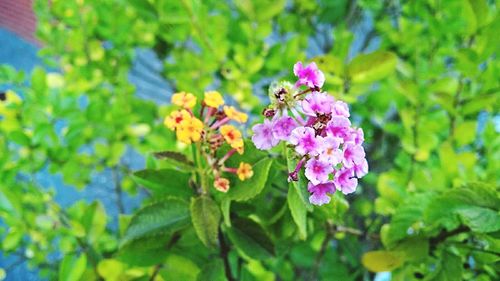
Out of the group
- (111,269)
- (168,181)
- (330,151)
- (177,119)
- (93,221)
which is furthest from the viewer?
(93,221)

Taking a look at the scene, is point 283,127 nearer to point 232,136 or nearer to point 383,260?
point 232,136

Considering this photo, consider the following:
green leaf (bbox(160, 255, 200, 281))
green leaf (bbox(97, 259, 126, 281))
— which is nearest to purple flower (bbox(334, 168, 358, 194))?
green leaf (bbox(160, 255, 200, 281))

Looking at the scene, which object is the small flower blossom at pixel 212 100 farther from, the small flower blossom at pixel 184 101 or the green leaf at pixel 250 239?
the green leaf at pixel 250 239

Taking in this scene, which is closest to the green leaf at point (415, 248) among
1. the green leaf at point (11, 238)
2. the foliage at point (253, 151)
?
the foliage at point (253, 151)

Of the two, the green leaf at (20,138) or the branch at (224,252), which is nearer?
the branch at (224,252)

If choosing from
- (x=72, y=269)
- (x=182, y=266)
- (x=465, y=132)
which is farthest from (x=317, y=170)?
(x=465, y=132)

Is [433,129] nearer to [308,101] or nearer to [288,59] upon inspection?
[288,59]

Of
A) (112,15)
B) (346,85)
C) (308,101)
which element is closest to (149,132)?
(112,15)

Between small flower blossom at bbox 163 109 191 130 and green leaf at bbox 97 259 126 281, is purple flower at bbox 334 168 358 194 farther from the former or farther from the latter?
green leaf at bbox 97 259 126 281
